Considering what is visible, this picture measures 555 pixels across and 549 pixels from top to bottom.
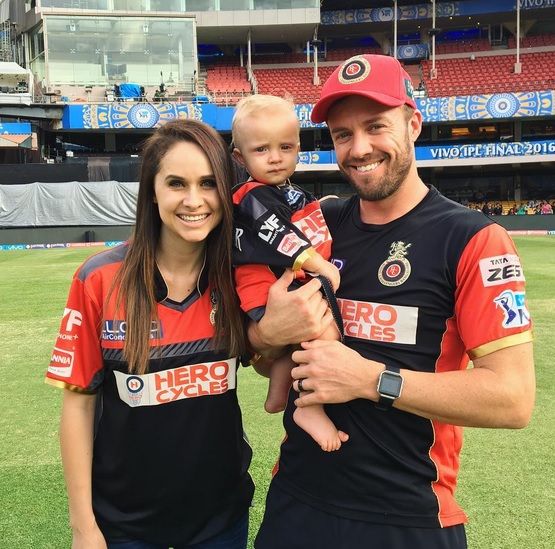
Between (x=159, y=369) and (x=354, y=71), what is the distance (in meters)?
1.23

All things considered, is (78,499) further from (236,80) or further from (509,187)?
(236,80)

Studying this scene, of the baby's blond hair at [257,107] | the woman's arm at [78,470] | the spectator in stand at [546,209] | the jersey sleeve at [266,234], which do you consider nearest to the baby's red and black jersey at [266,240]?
the jersey sleeve at [266,234]

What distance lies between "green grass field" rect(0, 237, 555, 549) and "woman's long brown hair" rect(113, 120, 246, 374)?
66.6 inches

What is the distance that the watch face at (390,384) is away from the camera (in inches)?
68.9

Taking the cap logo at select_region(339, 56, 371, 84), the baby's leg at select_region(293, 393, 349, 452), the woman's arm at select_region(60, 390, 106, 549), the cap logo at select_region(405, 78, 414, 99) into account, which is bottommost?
the woman's arm at select_region(60, 390, 106, 549)

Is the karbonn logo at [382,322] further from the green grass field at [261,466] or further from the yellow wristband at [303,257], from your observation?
the green grass field at [261,466]

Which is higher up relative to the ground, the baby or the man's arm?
the baby

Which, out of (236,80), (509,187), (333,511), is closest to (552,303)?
(333,511)

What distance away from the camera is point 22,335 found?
316 inches

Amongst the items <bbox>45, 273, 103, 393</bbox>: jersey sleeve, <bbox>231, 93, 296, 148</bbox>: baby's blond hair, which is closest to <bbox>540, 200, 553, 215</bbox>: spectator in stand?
<bbox>231, 93, 296, 148</bbox>: baby's blond hair

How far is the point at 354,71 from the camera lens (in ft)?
6.52

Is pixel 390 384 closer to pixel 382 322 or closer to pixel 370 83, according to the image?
pixel 382 322

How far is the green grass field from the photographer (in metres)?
3.18

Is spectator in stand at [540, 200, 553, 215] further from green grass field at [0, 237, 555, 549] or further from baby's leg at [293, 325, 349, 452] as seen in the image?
baby's leg at [293, 325, 349, 452]
